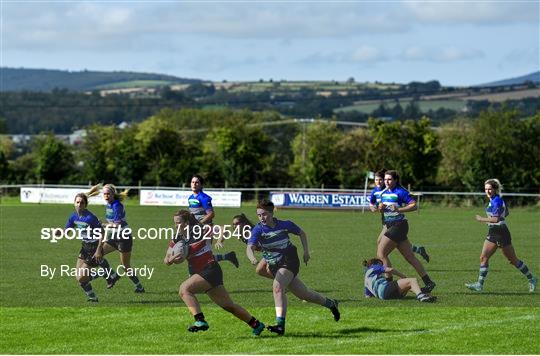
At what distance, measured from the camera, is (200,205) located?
19547 mm

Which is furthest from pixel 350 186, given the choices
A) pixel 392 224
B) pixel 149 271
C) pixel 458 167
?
pixel 392 224

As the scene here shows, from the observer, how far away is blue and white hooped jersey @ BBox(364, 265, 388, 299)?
17.4m

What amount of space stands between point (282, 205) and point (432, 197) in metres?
10.4

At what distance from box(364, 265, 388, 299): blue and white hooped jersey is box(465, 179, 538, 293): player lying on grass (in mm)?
1801

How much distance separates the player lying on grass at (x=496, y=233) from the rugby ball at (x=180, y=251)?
6.14 metres

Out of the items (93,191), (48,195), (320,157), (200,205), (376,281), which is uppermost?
(93,191)

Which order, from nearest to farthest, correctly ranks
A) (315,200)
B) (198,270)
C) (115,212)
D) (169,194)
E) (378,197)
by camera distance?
(198,270) < (378,197) < (115,212) < (315,200) < (169,194)

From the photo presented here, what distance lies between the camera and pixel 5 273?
22469 mm

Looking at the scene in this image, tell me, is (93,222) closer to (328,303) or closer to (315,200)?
(328,303)

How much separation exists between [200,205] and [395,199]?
3.57m

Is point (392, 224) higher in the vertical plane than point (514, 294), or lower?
higher

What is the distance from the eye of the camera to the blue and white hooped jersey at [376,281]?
17.4 meters

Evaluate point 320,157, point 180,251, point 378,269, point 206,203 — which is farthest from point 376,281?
point 320,157

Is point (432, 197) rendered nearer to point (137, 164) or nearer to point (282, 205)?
point (282, 205)
